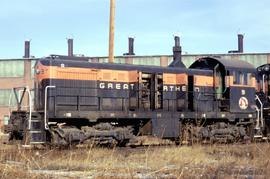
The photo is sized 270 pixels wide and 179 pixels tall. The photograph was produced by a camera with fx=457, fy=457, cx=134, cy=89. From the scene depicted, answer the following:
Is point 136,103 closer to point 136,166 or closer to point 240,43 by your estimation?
point 136,166

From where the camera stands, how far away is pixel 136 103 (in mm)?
17172

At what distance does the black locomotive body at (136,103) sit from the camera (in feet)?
49.3

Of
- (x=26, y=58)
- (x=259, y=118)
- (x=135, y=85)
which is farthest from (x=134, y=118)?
(x=26, y=58)

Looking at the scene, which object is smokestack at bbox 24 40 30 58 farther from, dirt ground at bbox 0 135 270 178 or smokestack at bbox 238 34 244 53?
dirt ground at bbox 0 135 270 178

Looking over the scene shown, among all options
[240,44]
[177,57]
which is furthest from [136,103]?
[240,44]

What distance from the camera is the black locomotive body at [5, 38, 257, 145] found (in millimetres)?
15039

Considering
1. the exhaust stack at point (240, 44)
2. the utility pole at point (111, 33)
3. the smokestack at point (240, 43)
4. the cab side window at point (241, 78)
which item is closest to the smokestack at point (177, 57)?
the cab side window at point (241, 78)

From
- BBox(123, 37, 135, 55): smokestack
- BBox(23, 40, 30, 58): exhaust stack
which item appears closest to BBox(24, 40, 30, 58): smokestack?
BBox(23, 40, 30, 58): exhaust stack

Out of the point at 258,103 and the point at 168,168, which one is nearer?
the point at 168,168

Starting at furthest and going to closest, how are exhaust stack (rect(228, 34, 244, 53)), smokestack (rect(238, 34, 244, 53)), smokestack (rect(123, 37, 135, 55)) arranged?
smokestack (rect(123, 37, 135, 55)), smokestack (rect(238, 34, 244, 53)), exhaust stack (rect(228, 34, 244, 53))

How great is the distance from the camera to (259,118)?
20.4 metres

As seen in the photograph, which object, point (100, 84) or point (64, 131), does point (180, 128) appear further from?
point (64, 131)

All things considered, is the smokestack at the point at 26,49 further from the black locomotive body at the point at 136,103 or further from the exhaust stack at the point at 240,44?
the black locomotive body at the point at 136,103

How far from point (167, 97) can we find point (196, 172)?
10.6 m
